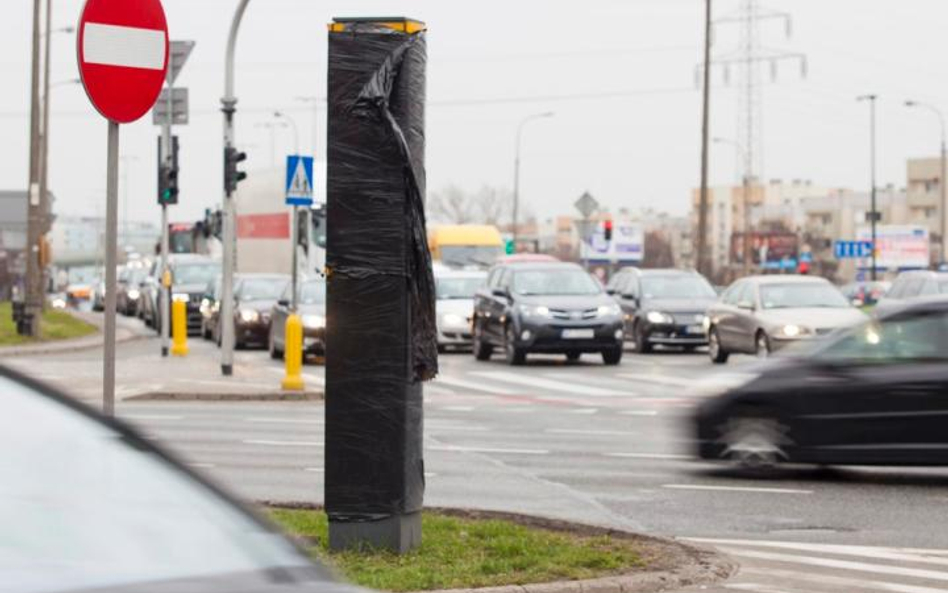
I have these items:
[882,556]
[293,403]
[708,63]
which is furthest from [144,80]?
[708,63]

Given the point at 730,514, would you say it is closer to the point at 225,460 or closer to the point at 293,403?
the point at 225,460

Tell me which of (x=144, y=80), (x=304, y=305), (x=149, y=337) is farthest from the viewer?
(x=149, y=337)

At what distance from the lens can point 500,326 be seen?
109ft

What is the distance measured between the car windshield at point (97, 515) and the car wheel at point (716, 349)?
98.7ft

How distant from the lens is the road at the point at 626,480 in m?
11.2

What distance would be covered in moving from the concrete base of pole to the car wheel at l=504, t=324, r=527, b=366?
21986 millimetres

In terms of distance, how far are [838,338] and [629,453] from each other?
298 cm

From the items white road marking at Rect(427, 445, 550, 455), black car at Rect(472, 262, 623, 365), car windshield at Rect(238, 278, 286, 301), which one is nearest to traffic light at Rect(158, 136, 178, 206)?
black car at Rect(472, 262, 623, 365)

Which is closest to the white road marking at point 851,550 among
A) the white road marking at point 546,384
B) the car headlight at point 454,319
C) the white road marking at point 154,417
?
the white road marking at point 154,417

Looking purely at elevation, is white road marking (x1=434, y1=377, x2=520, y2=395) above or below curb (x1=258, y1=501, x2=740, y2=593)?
below

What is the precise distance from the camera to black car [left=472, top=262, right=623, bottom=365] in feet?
105

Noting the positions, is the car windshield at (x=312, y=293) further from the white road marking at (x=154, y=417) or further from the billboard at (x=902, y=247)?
the billboard at (x=902, y=247)

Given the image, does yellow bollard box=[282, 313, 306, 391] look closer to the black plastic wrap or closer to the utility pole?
the black plastic wrap

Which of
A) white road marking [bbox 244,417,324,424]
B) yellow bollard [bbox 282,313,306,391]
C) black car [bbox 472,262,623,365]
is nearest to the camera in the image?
white road marking [bbox 244,417,324,424]
